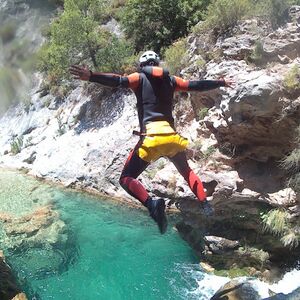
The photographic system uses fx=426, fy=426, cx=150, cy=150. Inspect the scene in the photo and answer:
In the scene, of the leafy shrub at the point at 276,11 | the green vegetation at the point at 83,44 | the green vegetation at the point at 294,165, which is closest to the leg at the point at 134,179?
the green vegetation at the point at 294,165

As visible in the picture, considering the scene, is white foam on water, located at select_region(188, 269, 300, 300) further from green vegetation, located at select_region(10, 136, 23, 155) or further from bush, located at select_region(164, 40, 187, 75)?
green vegetation, located at select_region(10, 136, 23, 155)

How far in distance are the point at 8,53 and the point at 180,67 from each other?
53.7ft

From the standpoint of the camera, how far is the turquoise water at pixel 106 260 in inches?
370

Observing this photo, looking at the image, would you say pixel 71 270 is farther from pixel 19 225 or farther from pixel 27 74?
pixel 27 74

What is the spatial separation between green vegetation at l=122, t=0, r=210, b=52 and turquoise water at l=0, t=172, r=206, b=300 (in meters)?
8.43

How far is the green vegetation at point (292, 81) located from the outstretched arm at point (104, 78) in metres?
3.73

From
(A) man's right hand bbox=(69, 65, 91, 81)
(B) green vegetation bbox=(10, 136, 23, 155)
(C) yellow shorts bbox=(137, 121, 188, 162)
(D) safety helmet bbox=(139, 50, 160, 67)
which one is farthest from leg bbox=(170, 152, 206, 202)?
(B) green vegetation bbox=(10, 136, 23, 155)

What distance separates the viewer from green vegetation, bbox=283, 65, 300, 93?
8.24 m

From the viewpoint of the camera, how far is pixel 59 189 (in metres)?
15.8

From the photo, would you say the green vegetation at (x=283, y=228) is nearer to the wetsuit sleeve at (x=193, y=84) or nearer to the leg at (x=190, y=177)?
the leg at (x=190, y=177)

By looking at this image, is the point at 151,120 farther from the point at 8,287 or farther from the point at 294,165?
the point at 8,287

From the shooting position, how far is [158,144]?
5.79 meters

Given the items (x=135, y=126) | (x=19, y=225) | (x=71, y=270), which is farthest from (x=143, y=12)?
(x=71, y=270)

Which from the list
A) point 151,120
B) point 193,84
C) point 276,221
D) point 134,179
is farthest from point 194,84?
point 276,221
